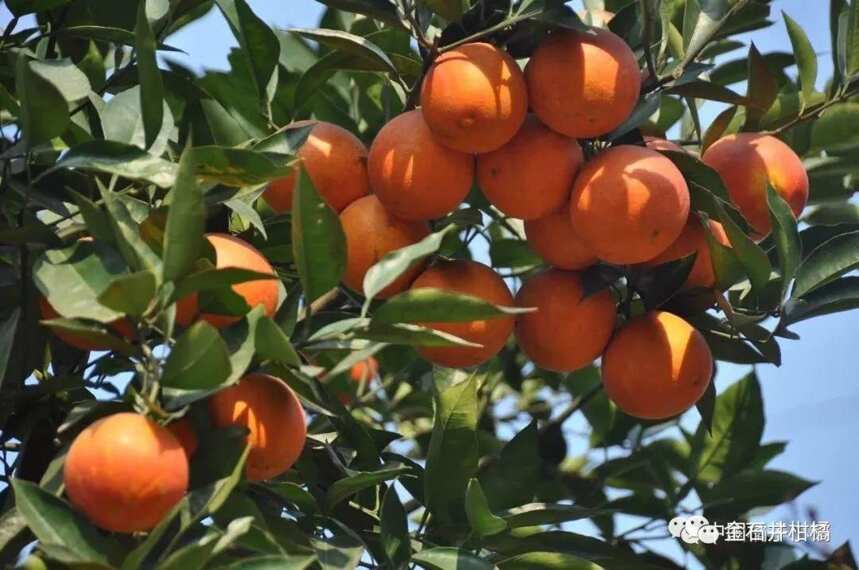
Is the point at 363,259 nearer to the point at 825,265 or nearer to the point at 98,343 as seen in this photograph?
the point at 98,343

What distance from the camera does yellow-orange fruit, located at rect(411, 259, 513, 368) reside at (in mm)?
1454

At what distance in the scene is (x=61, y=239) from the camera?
1315mm

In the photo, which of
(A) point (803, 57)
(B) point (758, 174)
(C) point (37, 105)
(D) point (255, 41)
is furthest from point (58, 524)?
(A) point (803, 57)

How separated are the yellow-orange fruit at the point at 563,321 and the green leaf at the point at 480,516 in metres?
0.20

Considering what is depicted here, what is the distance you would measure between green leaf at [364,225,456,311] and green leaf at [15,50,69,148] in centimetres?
34

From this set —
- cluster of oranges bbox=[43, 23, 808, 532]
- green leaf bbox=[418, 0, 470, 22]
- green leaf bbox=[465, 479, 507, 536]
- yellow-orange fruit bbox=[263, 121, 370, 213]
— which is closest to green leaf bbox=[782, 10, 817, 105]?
cluster of oranges bbox=[43, 23, 808, 532]

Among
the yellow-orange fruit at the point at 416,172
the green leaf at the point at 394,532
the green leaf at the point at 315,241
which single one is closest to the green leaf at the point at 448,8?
the yellow-orange fruit at the point at 416,172

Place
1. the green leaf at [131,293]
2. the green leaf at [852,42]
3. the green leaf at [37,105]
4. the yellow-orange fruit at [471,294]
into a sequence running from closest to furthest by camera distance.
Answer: the green leaf at [131,293] → the green leaf at [37,105] → the yellow-orange fruit at [471,294] → the green leaf at [852,42]

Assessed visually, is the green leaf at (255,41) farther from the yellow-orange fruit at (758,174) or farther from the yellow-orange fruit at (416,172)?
the yellow-orange fruit at (758,174)

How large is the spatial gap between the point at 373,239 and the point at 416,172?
9 cm

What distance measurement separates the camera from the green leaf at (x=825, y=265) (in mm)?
1533

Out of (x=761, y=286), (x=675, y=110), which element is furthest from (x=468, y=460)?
(x=675, y=110)

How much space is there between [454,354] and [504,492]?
30 centimetres

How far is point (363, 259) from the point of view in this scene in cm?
146
